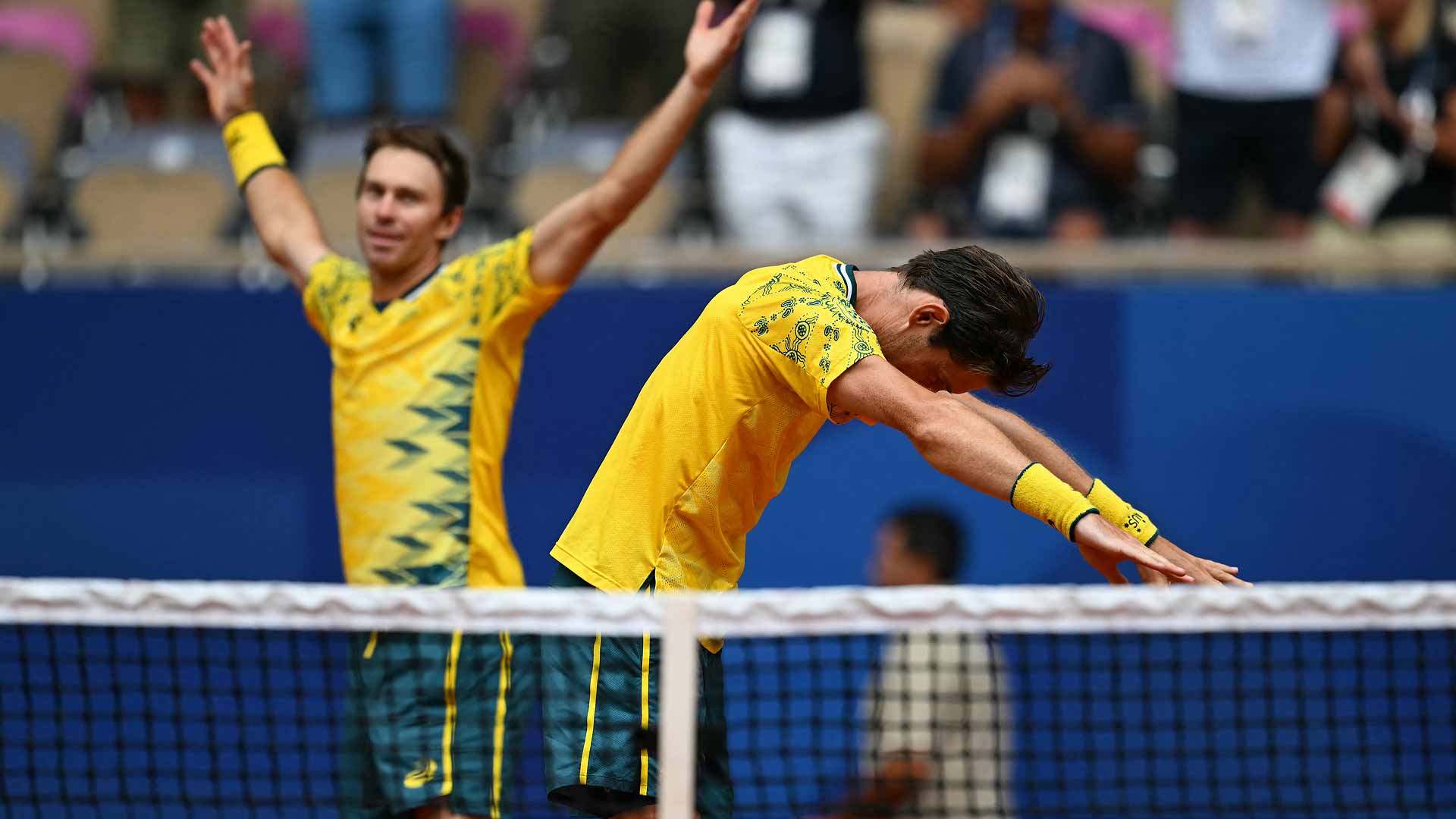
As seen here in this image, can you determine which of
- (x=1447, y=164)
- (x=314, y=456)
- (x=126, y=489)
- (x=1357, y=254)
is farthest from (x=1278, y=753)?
(x=126, y=489)

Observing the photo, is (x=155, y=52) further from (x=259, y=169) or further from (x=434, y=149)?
(x=434, y=149)

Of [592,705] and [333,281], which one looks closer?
[592,705]

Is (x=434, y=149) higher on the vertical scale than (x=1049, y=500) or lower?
higher

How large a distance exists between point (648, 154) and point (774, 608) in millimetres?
Answer: 1546

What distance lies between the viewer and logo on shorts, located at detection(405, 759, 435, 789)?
15.2 ft

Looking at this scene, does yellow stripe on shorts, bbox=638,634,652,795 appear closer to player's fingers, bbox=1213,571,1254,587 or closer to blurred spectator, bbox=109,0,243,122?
player's fingers, bbox=1213,571,1254,587

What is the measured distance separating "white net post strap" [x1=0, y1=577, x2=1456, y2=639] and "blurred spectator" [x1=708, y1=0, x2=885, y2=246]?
5.00 meters

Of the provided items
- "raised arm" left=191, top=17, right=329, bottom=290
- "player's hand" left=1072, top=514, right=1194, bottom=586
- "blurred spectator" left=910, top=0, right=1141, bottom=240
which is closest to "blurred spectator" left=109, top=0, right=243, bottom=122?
"blurred spectator" left=910, top=0, right=1141, bottom=240

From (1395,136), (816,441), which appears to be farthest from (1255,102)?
(816,441)

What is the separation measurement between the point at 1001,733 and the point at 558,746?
285cm

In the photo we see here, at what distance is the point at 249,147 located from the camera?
5371 mm

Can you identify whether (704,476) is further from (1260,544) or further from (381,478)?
(1260,544)

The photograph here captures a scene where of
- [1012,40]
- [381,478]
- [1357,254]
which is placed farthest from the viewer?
[1012,40]

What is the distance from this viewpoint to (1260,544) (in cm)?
740
